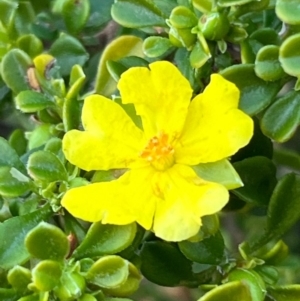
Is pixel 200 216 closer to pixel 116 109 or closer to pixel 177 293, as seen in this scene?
pixel 116 109

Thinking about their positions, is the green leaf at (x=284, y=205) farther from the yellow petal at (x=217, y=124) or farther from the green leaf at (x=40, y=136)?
the green leaf at (x=40, y=136)

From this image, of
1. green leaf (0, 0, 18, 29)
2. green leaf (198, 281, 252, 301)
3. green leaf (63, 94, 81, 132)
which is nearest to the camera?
green leaf (198, 281, 252, 301)

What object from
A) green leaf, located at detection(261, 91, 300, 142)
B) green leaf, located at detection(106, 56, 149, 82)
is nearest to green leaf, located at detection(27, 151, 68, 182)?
green leaf, located at detection(106, 56, 149, 82)

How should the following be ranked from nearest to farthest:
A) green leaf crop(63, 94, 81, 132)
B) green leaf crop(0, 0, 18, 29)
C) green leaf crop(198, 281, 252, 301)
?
1. green leaf crop(198, 281, 252, 301)
2. green leaf crop(63, 94, 81, 132)
3. green leaf crop(0, 0, 18, 29)

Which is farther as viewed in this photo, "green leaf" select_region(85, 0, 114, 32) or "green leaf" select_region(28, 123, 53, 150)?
"green leaf" select_region(85, 0, 114, 32)

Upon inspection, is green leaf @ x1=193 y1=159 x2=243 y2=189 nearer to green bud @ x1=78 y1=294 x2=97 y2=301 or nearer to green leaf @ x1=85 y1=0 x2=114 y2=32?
green bud @ x1=78 y1=294 x2=97 y2=301

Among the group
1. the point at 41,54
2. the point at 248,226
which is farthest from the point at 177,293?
the point at 41,54

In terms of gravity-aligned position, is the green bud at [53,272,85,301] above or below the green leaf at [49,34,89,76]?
below
